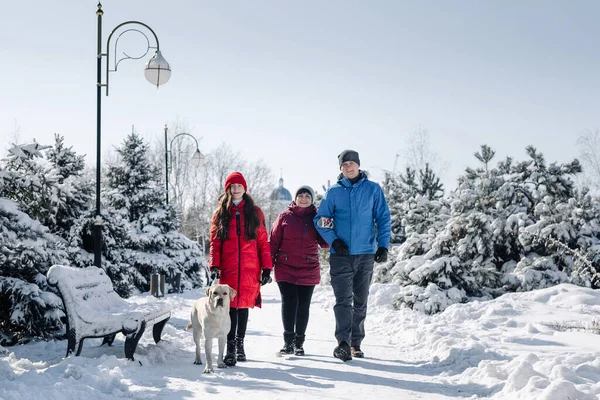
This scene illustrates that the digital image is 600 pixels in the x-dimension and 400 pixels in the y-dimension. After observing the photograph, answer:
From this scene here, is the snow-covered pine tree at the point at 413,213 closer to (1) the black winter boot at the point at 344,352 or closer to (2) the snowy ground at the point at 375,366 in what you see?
(2) the snowy ground at the point at 375,366

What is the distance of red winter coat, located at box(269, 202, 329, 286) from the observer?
22.9ft

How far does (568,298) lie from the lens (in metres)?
10.2

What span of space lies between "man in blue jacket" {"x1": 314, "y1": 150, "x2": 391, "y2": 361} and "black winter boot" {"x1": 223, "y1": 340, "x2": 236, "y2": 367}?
1188mm

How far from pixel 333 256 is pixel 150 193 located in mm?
15254

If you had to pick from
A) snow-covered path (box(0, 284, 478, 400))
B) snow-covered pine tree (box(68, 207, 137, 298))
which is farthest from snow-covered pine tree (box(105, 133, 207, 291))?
snow-covered path (box(0, 284, 478, 400))

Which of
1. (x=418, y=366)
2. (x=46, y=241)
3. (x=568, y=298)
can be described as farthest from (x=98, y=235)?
(x=568, y=298)

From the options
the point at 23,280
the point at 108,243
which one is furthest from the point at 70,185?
the point at 108,243

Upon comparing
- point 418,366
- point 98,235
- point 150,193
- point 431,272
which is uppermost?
point 150,193

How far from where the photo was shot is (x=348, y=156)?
22.5 ft

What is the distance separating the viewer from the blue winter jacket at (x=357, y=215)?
22.0 ft

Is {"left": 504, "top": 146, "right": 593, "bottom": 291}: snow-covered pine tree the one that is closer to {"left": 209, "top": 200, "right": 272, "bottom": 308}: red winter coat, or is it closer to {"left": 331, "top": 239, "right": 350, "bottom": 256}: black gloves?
{"left": 331, "top": 239, "right": 350, "bottom": 256}: black gloves

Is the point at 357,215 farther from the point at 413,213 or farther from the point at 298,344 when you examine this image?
the point at 413,213

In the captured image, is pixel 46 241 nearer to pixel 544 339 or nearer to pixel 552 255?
pixel 544 339

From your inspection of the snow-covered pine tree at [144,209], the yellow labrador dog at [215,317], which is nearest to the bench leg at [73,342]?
the yellow labrador dog at [215,317]
